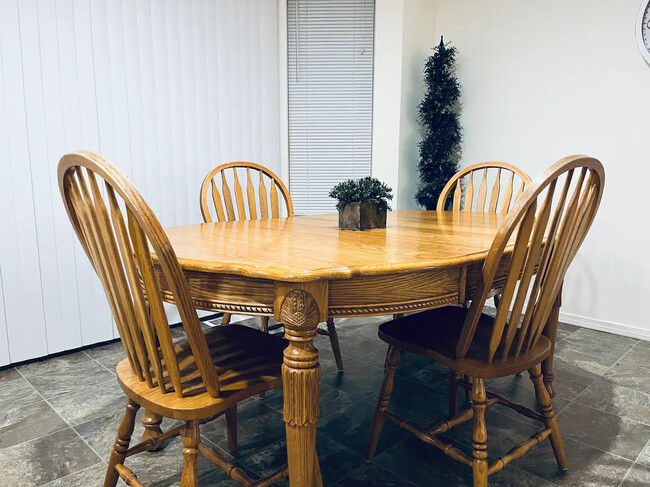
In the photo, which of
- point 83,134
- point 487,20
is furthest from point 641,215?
point 83,134

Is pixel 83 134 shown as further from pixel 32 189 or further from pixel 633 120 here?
pixel 633 120

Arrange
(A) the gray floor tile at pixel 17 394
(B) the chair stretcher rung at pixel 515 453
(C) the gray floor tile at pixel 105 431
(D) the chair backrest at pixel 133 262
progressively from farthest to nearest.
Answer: (A) the gray floor tile at pixel 17 394
(C) the gray floor tile at pixel 105 431
(B) the chair stretcher rung at pixel 515 453
(D) the chair backrest at pixel 133 262

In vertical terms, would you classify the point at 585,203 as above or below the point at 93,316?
above

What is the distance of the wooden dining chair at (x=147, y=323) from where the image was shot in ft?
3.26

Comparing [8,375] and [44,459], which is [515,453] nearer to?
[44,459]

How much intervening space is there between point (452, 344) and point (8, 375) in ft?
7.23

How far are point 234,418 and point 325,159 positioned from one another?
2.45m

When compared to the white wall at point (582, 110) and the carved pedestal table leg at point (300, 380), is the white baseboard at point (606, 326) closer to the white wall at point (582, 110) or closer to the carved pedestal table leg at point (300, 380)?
the white wall at point (582, 110)

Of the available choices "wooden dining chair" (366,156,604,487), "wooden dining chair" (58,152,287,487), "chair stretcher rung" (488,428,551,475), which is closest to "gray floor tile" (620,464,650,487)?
"wooden dining chair" (366,156,604,487)

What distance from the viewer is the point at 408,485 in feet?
5.02

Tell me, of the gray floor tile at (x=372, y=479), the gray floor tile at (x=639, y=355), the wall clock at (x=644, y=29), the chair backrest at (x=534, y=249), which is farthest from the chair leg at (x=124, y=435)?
the wall clock at (x=644, y=29)

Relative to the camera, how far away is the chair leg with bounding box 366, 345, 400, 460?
5.26 ft

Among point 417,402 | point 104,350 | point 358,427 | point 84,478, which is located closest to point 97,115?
point 104,350

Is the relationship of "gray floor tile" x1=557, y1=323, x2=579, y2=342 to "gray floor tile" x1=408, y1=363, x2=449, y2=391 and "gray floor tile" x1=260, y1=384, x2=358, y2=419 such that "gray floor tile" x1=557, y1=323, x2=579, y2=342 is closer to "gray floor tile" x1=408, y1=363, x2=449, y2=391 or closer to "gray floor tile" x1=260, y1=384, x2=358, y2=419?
"gray floor tile" x1=408, y1=363, x2=449, y2=391
